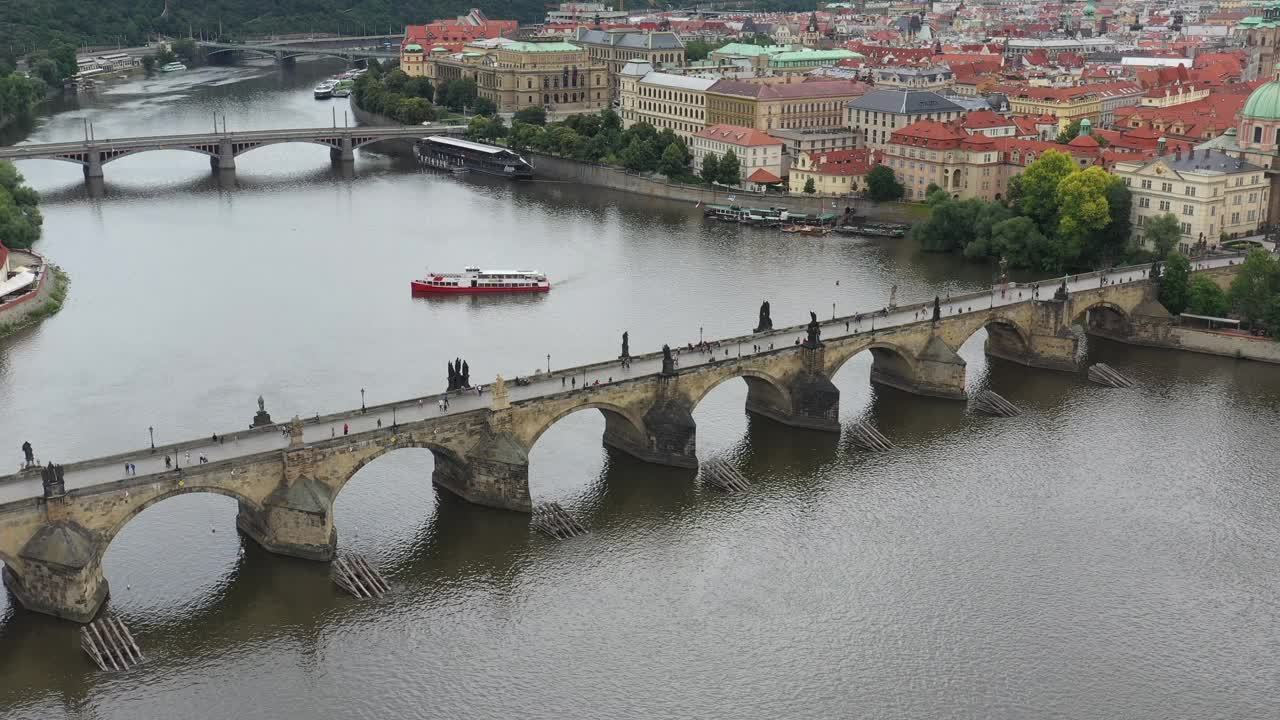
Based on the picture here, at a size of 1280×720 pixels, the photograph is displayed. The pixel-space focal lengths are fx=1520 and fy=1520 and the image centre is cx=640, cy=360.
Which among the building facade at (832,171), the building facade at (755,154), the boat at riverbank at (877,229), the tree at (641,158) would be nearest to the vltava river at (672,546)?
the boat at riverbank at (877,229)

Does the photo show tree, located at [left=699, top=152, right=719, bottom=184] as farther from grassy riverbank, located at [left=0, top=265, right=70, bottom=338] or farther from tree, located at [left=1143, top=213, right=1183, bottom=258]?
grassy riverbank, located at [left=0, top=265, right=70, bottom=338]

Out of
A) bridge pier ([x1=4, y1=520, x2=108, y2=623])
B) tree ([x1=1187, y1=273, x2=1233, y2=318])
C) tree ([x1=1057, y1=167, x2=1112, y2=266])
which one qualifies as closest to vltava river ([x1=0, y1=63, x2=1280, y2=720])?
bridge pier ([x1=4, y1=520, x2=108, y2=623])

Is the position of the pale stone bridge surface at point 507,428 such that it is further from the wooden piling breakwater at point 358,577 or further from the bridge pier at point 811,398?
the wooden piling breakwater at point 358,577

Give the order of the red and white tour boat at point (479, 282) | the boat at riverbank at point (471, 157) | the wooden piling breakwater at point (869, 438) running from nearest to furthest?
1. the wooden piling breakwater at point (869, 438)
2. the red and white tour boat at point (479, 282)
3. the boat at riverbank at point (471, 157)

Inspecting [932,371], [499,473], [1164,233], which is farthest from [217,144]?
[499,473]

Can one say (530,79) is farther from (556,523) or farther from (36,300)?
(556,523)

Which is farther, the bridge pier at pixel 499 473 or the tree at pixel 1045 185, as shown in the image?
the tree at pixel 1045 185
